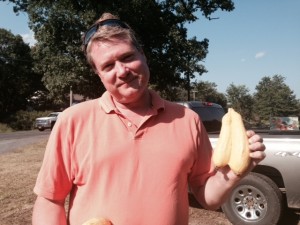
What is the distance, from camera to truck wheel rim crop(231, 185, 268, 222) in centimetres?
558

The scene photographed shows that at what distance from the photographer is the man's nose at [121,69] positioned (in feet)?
6.56

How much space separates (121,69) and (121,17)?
63.8 feet

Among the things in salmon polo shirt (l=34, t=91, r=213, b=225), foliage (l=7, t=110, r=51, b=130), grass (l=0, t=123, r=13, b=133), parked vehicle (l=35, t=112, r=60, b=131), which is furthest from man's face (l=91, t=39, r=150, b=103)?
foliage (l=7, t=110, r=51, b=130)

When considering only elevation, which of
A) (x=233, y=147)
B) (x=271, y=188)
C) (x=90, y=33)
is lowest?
(x=271, y=188)

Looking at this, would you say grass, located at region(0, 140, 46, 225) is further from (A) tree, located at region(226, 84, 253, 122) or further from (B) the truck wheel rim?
(A) tree, located at region(226, 84, 253, 122)

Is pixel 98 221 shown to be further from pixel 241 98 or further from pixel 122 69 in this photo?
pixel 241 98

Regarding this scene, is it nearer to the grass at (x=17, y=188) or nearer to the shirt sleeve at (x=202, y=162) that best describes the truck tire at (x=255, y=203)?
the grass at (x=17, y=188)

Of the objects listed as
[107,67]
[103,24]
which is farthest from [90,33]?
[107,67]

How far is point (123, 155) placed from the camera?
192 centimetres

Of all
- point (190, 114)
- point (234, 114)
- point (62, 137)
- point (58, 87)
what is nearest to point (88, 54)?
point (62, 137)

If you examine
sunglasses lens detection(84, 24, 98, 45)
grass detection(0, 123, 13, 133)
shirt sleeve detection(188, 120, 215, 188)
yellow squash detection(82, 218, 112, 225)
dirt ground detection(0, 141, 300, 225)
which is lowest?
grass detection(0, 123, 13, 133)

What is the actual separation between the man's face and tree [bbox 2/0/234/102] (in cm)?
1936

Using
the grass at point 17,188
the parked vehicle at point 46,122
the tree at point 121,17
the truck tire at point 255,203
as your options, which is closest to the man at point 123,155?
the truck tire at point 255,203

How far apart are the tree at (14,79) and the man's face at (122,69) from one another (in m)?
51.9
